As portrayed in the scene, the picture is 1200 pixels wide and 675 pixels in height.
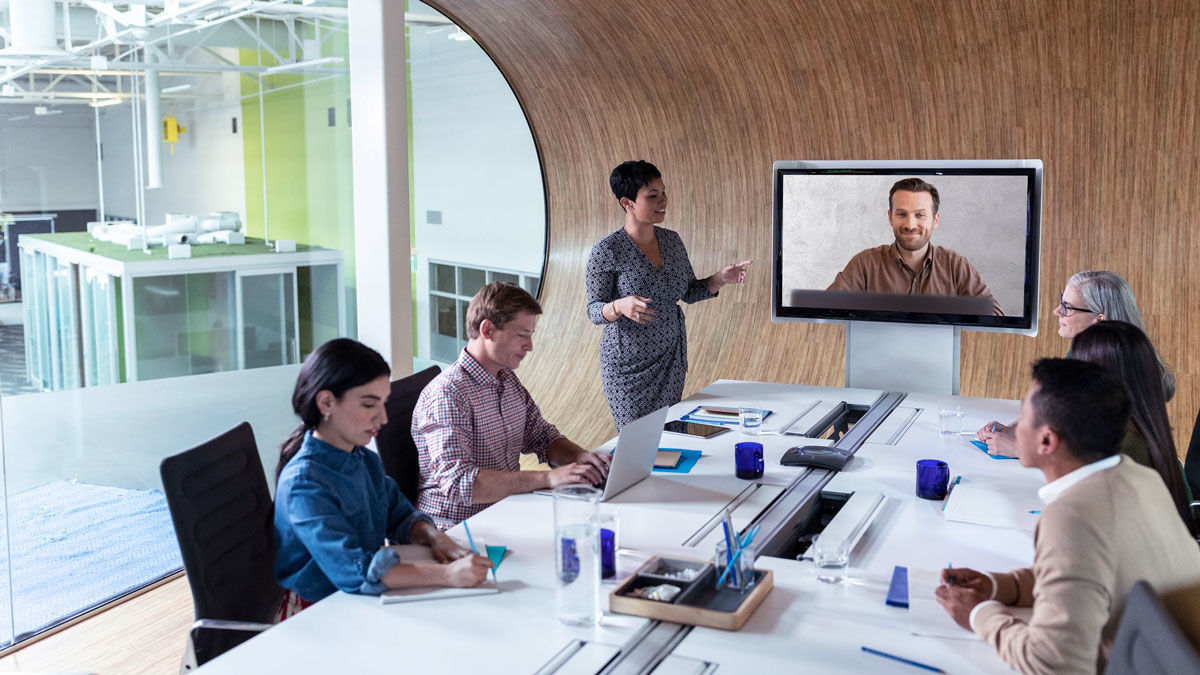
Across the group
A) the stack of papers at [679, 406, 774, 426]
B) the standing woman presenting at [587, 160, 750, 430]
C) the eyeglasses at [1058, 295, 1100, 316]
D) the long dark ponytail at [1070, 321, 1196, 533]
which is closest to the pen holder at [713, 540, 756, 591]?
the long dark ponytail at [1070, 321, 1196, 533]

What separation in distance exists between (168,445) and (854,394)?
9.03 feet

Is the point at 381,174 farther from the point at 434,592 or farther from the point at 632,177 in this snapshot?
the point at 434,592

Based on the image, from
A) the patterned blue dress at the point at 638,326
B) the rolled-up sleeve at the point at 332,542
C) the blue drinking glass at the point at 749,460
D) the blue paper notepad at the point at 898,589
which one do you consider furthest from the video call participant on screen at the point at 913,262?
the rolled-up sleeve at the point at 332,542

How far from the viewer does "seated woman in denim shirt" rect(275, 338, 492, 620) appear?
208cm

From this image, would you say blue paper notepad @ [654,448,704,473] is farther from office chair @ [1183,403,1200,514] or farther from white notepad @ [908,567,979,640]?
office chair @ [1183,403,1200,514]

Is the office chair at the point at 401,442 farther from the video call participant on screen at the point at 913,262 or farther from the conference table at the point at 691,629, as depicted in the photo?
the video call participant on screen at the point at 913,262

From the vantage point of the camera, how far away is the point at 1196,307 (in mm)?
4859

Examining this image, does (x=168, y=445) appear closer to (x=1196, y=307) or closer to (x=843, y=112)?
(x=843, y=112)

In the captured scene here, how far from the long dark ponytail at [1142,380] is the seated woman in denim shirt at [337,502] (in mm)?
1490

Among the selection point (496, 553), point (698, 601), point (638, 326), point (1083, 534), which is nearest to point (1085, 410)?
point (1083, 534)

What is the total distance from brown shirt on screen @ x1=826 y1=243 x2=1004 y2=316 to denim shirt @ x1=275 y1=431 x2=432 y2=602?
99.7 inches

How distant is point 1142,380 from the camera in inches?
97.1

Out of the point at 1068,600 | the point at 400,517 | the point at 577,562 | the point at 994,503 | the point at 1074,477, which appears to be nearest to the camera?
the point at 1068,600

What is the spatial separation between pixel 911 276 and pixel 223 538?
2.97 meters
